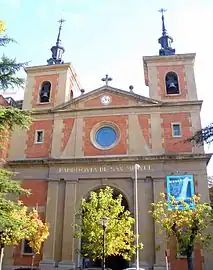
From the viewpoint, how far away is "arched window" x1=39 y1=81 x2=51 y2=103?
26406 mm

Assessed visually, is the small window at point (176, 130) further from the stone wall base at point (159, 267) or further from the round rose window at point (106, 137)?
the stone wall base at point (159, 267)

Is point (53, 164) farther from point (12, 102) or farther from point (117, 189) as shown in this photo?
point (12, 102)

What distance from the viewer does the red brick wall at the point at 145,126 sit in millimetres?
22766

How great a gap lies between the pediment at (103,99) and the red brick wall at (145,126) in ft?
4.23

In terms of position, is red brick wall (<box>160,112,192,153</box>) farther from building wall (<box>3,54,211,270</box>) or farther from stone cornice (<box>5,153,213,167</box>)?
stone cornice (<box>5,153,213,167</box>)

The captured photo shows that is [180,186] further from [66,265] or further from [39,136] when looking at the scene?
[39,136]

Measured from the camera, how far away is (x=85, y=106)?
2478 centimetres

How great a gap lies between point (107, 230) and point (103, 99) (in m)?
10.2

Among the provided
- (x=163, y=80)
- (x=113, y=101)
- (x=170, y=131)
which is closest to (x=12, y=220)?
(x=170, y=131)

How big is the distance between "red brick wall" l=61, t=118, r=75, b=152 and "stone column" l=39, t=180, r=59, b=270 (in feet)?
9.41

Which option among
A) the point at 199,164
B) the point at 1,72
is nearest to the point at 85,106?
the point at 199,164

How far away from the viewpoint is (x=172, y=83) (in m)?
24.8

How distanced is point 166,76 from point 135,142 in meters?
6.21

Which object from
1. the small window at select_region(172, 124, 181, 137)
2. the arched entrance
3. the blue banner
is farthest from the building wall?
the arched entrance
